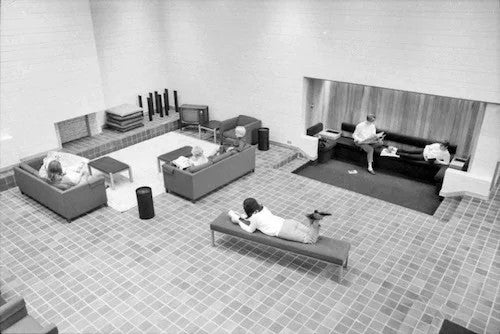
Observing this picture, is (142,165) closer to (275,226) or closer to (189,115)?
(189,115)

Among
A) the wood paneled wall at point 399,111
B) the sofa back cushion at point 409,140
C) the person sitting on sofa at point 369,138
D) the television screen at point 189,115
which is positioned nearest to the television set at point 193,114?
the television screen at point 189,115

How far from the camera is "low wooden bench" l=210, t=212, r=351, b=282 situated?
6.12 metres

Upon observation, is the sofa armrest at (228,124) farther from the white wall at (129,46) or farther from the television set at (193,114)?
the white wall at (129,46)

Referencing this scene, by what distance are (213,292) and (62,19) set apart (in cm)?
768

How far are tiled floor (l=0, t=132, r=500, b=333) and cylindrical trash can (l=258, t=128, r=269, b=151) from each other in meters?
Result: 2.80

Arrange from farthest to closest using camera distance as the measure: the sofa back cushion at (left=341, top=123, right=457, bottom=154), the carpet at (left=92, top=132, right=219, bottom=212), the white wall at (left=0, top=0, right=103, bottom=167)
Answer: the sofa back cushion at (left=341, top=123, right=457, bottom=154), the white wall at (left=0, top=0, right=103, bottom=167), the carpet at (left=92, top=132, right=219, bottom=212)

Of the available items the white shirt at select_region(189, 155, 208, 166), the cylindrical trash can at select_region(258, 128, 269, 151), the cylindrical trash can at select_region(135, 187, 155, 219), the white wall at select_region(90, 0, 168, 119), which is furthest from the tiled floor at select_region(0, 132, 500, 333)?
the white wall at select_region(90, 0, 168, 119)

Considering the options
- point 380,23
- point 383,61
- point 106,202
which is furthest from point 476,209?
point 106,202

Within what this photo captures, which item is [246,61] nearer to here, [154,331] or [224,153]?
[224,153]

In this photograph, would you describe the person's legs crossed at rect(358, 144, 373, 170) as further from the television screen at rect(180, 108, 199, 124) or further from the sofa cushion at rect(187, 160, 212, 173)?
the television screen at rect(180, 108, 199, 124)

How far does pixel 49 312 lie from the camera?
229 inches

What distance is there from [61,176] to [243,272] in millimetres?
4170

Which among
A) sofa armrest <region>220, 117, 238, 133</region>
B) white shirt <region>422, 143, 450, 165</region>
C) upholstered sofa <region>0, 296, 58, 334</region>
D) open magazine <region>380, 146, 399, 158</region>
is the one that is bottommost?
upholstered sofa <region>0, 296, 58, 334</region>

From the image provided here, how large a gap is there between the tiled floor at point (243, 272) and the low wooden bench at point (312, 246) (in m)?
0.46
